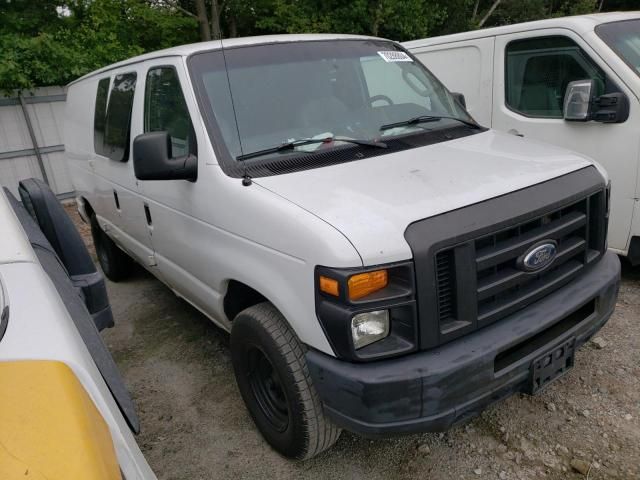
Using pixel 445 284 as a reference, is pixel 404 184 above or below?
above

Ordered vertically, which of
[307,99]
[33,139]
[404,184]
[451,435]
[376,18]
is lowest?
[451,435]

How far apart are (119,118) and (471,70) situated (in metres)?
3.38

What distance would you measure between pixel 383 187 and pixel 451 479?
1.44 meters

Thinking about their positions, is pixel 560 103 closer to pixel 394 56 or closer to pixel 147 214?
pixel 394 56

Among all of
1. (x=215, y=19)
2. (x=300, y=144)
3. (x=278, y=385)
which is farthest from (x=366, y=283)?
(x=215, y=19)

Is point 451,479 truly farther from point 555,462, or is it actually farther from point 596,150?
point 596,150

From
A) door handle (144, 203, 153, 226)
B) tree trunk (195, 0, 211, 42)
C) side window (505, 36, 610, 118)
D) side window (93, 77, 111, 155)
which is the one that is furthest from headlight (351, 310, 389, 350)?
tree trunk (195, 0, 211, 42)

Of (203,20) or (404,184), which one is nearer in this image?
(404,184)

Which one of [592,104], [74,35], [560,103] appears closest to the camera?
[592,104]

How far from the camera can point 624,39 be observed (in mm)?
4043

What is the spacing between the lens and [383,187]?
2.29 meters

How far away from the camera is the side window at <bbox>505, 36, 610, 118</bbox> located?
4094 mm

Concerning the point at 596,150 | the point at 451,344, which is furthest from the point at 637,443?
the point at 596,150

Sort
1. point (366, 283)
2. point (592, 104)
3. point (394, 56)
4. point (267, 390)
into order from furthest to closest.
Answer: point (592, 104), point (394, 56), point (267, 390), point (366, 283)
